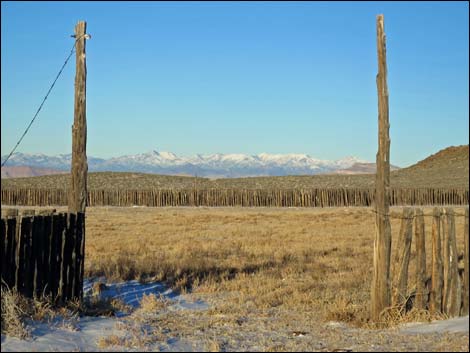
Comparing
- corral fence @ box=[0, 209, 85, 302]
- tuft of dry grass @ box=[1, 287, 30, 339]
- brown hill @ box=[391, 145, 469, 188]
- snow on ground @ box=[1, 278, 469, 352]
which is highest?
brown hill @ box=[391, 145, 469, 188]

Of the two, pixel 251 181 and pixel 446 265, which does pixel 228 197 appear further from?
pixel 446 265

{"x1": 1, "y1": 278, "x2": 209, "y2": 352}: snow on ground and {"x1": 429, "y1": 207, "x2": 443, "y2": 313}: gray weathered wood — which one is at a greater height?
{"x1": 429, "y1": 207, "x2": 443, "y2": 313}: gray weathered wood

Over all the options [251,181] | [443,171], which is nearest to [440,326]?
[251,181]

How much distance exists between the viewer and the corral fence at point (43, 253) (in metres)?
8.01

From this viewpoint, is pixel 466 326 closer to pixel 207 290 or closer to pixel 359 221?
pixel 207 290

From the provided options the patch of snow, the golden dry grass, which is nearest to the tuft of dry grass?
the golden dry grass

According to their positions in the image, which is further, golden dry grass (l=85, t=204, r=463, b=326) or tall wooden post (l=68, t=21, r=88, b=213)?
golden dry grass (l=85, t=204, r=463, b=326)

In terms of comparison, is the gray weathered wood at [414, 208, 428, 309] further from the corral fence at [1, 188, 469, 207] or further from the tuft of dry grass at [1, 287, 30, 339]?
the corral fence at [1, 188, 469, 207]

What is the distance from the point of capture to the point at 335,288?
11.3 meters

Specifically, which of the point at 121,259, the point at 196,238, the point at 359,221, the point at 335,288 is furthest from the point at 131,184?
the point at 335,288

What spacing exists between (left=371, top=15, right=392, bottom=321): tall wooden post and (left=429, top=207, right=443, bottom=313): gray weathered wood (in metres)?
0.57

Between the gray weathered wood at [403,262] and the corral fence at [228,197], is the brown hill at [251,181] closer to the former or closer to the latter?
the corral fence at [228,197]

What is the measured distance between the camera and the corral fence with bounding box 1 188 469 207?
48.8 m

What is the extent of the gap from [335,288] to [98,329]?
485 cm
